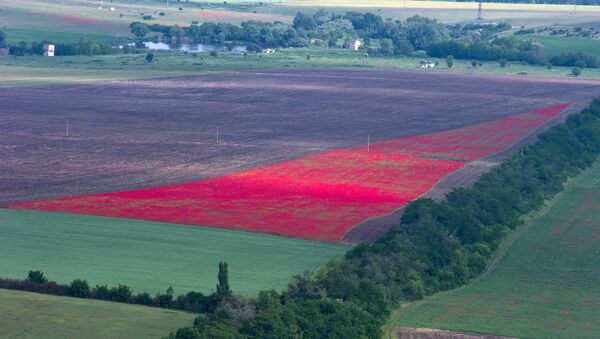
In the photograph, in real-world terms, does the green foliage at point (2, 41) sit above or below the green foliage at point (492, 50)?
below

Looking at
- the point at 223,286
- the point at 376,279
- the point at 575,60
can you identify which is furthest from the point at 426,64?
the point at 223,286

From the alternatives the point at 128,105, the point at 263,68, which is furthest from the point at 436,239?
the point at 263,68

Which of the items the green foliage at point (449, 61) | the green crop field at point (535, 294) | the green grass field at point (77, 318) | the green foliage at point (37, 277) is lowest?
the green crop field at point (535, 294)

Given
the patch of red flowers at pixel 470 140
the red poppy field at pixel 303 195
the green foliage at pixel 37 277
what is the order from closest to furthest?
the green foliage at pixel 37 277, the red poppy field at pixel 303 195, the patch of red flowers at pixel 470 140

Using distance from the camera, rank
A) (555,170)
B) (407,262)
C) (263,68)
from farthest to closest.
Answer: (263,68) → (555,170) → (407,262)

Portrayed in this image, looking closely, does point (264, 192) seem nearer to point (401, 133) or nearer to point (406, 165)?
point (406, 165)

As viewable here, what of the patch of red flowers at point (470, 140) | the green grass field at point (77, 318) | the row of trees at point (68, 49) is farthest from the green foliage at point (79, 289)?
the row of trees at point (68, 49)

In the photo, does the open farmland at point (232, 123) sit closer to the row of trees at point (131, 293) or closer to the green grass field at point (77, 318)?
the row of trees at point (131, 293)
